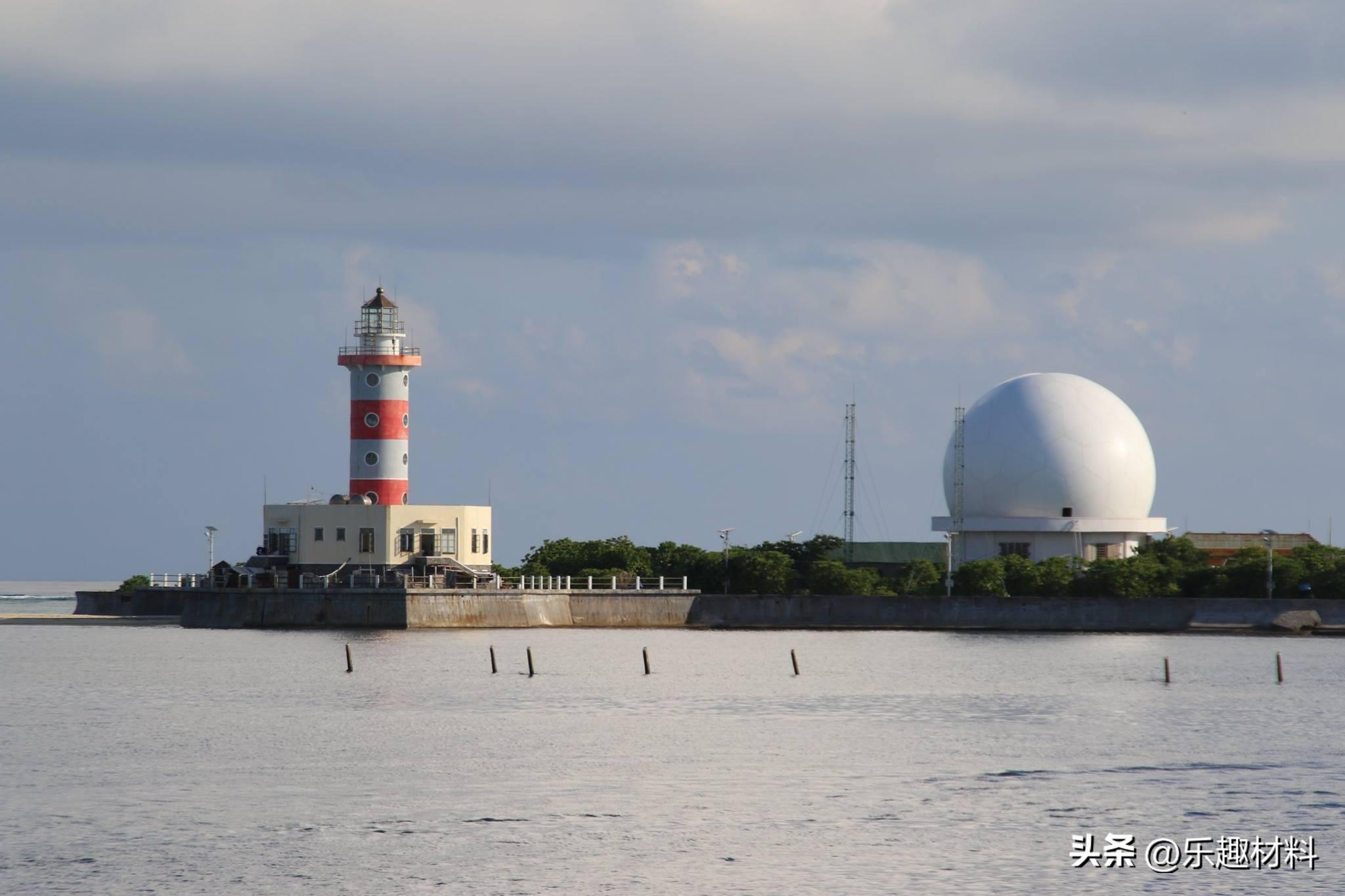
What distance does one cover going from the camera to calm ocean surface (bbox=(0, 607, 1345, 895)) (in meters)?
28.8

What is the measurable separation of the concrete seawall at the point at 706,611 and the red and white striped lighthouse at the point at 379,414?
8.45m

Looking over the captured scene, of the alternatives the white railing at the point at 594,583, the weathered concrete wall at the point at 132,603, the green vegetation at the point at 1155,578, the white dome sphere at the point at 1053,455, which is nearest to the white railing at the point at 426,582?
the white railing at the point at 594,583

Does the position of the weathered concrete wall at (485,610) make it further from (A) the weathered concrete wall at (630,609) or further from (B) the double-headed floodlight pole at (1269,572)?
(B) the double-headed floodlight pole at (1269,572)

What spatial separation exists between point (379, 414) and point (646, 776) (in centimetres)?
6293

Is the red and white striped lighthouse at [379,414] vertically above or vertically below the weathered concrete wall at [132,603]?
above

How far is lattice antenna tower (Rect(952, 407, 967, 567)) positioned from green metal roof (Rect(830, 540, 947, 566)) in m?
6.69

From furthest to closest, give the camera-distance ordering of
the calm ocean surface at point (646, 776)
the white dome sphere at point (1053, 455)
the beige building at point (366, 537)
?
the white dome sphere at point (1053, 455) < the beige building at point (366, 537) < the calm ocean surface at point (646, 776)

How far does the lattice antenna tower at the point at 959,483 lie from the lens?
118 meters

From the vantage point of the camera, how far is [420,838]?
3119 cm

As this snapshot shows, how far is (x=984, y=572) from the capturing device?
3959 inches

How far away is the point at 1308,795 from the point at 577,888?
1662 centimetres

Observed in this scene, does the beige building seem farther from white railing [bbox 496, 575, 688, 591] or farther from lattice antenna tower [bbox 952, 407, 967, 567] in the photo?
lattice antenna tower [bbox 952, 407, 967, 567]

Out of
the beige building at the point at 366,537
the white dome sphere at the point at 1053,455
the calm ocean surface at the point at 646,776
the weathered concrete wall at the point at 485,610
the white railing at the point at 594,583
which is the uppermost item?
the white dome sphere at the point at 1053,455

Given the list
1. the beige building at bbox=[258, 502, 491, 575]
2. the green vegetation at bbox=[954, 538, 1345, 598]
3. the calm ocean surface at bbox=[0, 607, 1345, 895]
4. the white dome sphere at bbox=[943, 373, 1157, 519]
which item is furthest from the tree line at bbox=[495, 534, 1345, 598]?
the calm ocean surface at bbox=[0, 607, 1345, 895]
